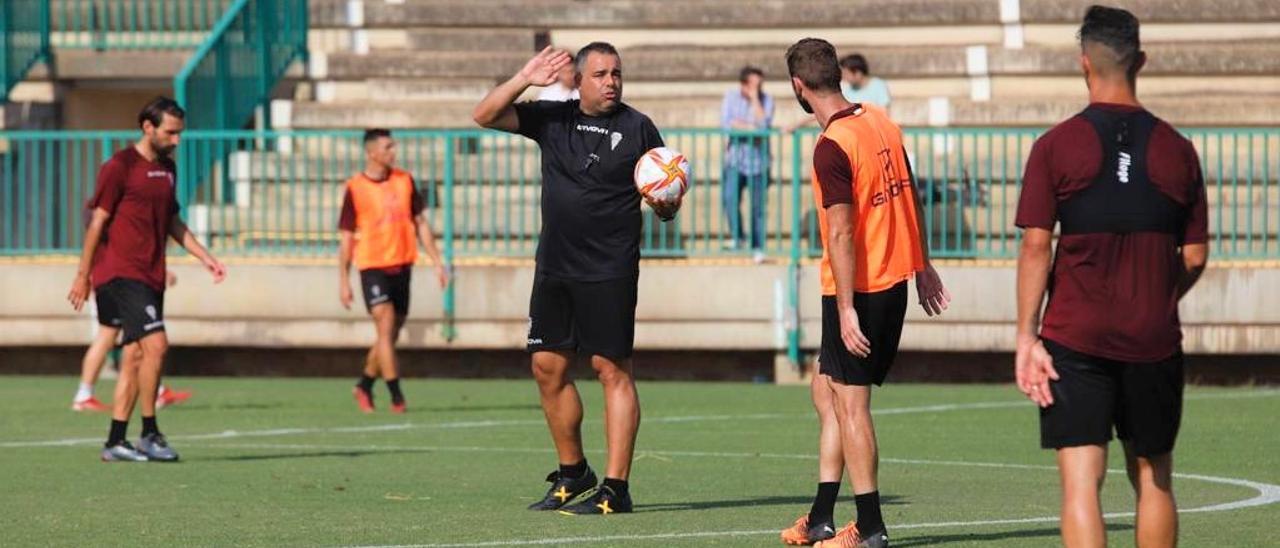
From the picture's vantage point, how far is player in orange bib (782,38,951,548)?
30.2 feet

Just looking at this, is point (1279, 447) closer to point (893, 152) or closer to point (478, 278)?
point (893, 152)

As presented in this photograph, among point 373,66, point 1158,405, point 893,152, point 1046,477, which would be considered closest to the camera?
point 1158,405

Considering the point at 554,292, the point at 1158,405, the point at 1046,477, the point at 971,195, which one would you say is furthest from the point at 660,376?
the point at 1158,405

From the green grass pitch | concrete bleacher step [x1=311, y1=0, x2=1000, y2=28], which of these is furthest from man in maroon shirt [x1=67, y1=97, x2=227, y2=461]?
concrete bleacher step [x1=311, y1=0, x2=1000, y2=28]

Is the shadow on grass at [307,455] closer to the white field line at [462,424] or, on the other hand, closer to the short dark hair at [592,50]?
the white field line at [462,424]

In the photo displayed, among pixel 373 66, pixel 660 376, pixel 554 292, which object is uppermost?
pixel 373 66

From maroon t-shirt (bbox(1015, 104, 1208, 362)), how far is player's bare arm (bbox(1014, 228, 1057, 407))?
6cm

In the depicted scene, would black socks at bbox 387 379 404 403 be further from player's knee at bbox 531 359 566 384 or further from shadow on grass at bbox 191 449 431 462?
player's knee at bbox 531 359 566 384

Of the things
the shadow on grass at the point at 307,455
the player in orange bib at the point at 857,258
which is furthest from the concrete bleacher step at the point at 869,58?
the player in orange bib at the point at 857,258

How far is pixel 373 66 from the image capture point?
2619cm

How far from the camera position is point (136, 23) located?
2716 cm

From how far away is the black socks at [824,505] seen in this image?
9.47 m

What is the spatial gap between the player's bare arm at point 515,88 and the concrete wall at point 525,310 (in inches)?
389

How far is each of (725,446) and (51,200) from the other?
32.1ft
